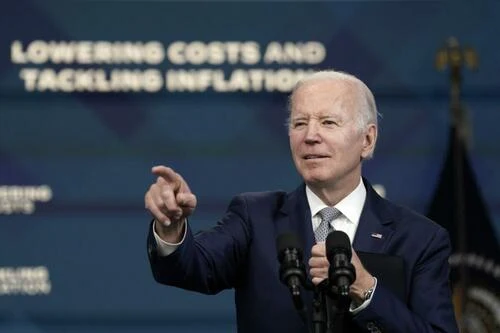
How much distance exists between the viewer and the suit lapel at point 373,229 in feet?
9.38

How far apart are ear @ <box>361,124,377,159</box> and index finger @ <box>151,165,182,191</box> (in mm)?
590

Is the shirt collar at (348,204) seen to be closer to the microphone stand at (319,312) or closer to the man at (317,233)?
the man at (317,233)

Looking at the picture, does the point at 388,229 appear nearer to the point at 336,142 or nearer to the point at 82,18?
the point at 336,142

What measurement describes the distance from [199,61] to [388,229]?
97.0 inches

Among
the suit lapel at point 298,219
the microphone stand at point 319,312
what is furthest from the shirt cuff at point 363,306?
the suit lapel at point 298,219

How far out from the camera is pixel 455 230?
210 inches

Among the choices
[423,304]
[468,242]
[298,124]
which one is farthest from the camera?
[468,242]

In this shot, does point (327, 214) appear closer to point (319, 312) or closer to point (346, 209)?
point (346, 209)

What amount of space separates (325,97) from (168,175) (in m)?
0.51

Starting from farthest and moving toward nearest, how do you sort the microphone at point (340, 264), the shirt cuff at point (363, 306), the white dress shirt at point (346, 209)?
1. the white dress shirt at point (346, 209)
2. the shirt cuff at point (363, 306)
3. the microphone at point (340, 264)

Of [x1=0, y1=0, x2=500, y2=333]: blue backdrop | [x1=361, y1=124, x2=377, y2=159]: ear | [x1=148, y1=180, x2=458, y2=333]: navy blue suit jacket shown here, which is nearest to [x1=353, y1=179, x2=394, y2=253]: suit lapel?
[x1=148, y1=180, x2=458, y2=333]: navy blue suit jacket

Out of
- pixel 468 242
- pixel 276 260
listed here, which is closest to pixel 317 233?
pixel 276 260

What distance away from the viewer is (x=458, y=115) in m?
5.20

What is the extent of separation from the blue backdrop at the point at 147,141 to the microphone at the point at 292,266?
8.64 ft
